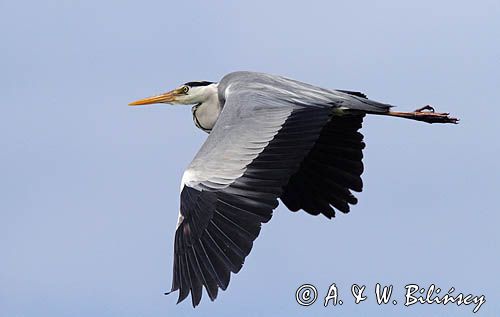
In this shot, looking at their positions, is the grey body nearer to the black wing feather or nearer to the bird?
the bird

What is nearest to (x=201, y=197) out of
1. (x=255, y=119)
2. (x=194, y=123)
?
(x=255, y=119)

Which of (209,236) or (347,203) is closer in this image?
(209,236)

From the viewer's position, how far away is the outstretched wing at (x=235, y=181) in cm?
1065

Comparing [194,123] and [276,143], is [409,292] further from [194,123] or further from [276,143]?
[194,123]

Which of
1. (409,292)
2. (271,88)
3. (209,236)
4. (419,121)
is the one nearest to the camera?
(209,236)

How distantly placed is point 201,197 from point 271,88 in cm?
201

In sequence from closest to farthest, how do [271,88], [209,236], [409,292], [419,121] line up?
[209,236], [409,292], [271,88], [419,121]

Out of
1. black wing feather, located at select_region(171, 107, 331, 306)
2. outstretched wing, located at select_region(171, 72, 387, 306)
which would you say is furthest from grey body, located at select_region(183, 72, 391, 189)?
black wing feather, located at select_region(171, 107, 331, 306)

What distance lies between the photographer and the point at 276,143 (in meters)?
11.4

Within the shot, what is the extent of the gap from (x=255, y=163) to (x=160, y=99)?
12.2ft

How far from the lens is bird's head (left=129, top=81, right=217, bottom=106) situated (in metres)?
14.0

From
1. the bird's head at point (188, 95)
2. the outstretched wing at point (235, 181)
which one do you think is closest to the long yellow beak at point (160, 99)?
the bird's head at point (188, 95)

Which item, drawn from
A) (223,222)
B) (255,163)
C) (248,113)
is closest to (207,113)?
(248,113)

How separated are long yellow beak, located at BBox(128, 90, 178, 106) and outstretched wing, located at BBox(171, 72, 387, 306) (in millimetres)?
2370
